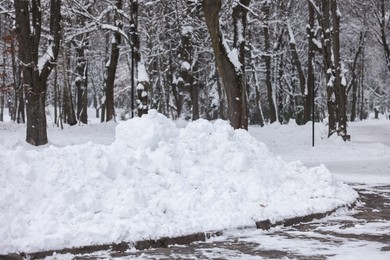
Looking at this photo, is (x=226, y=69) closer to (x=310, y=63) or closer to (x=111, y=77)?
(x=111, y=77)

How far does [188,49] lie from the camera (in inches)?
1139

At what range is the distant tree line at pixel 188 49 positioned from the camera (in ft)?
55.8

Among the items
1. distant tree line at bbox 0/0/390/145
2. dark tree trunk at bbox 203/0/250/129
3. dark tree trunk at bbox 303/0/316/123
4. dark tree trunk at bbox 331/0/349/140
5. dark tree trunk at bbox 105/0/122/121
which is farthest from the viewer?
dark tree trunk at bbox 303/0/316/123

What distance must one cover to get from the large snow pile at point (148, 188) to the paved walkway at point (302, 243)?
0.27 m

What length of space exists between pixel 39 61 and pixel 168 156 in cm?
899

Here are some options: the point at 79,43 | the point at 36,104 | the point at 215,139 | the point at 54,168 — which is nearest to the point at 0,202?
the point at 54,168

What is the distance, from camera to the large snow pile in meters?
7.09

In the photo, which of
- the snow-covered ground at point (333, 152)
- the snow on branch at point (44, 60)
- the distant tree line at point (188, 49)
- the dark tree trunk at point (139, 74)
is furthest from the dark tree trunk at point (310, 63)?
the snow on branch at point (44, 60)

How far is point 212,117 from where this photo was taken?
143 feet

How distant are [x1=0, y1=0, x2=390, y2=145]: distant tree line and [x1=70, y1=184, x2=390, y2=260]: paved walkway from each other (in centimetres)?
945

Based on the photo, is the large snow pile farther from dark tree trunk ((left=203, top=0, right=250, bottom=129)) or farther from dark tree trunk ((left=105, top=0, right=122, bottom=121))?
dark tree trunk ((left=105, top=0, right=122, bottom=121))

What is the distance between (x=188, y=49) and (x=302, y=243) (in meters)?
22.3

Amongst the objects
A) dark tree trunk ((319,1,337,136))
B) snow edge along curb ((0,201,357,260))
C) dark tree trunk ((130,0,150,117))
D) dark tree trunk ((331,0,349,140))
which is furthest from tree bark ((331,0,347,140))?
snow edge along curb ((0,201,357,260))

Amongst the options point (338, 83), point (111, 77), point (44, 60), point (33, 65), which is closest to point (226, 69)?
point (44, 60)
